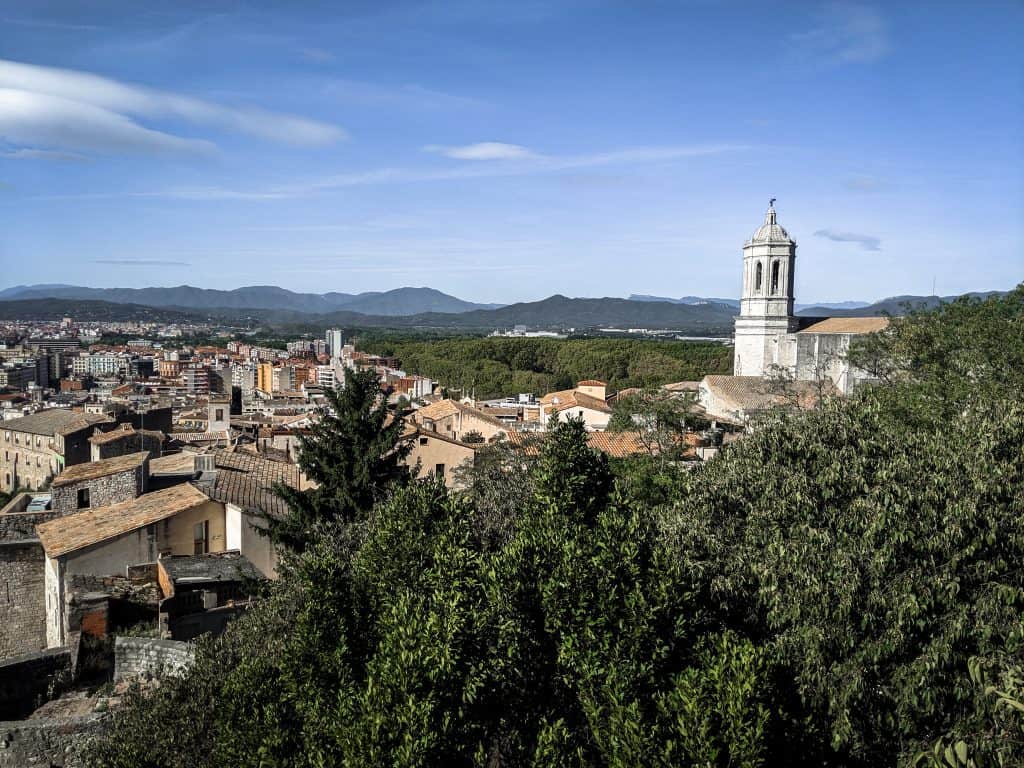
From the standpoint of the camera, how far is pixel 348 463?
18.8 meters

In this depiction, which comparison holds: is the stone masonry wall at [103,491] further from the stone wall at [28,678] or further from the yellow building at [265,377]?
the yellow building at [265,377]

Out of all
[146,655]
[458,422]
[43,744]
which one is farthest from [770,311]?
[43,744]

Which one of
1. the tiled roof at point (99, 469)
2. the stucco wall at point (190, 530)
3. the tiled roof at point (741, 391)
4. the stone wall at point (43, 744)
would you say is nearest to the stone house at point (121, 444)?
the tiled roof at point (99, 469)

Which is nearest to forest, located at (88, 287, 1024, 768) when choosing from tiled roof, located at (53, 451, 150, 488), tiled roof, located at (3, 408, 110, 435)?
tiled roof, located at (53, 451, 150, 488)

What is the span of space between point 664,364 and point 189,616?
74200mm

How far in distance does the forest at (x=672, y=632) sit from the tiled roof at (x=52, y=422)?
46.7 meters

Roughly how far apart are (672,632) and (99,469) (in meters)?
20.5

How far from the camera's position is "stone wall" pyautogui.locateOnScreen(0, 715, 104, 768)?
10.0 meters

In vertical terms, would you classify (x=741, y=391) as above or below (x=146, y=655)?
above

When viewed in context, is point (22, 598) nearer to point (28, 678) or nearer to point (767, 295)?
point (28, 678)

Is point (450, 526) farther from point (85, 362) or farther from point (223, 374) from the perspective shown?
point (85, 362)

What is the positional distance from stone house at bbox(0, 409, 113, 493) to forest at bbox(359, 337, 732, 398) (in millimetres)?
39547

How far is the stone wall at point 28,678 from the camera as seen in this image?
1295 cm

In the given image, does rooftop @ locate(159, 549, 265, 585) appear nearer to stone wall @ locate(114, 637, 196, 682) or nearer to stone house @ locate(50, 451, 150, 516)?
stone wall @ locate(114, 637, 196, 682)
